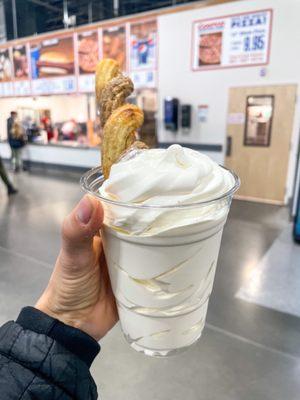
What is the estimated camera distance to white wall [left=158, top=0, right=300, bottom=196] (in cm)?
468

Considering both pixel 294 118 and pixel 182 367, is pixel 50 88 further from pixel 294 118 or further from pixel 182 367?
pixel 182 367

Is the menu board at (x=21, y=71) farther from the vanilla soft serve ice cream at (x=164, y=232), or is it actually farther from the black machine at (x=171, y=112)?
the vanilla soft serve ice cream at (x=164, y=232)

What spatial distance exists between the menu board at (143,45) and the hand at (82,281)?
568 centimetres

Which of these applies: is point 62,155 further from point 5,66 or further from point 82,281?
point 82,281

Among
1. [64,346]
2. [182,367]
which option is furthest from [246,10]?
[64,346]

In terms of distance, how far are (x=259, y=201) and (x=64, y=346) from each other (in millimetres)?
5097

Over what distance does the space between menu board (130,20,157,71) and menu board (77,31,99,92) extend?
89 cm

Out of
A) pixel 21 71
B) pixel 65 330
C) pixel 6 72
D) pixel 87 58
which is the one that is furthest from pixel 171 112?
pixel 65 330

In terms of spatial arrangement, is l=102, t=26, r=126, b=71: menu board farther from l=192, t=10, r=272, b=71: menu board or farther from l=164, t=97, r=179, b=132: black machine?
l=192, t=10, r=272, b=71: menu board

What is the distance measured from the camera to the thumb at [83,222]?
2.31 feet

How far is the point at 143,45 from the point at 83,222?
6029 mm

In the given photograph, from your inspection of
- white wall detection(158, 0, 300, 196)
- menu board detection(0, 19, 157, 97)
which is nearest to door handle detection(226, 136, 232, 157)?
white wall detection(158, 0, 300, 196)

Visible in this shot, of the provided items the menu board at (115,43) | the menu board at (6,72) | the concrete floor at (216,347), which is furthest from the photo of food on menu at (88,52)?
the concrete floor at (216,347)

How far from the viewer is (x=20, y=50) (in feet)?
25.4
